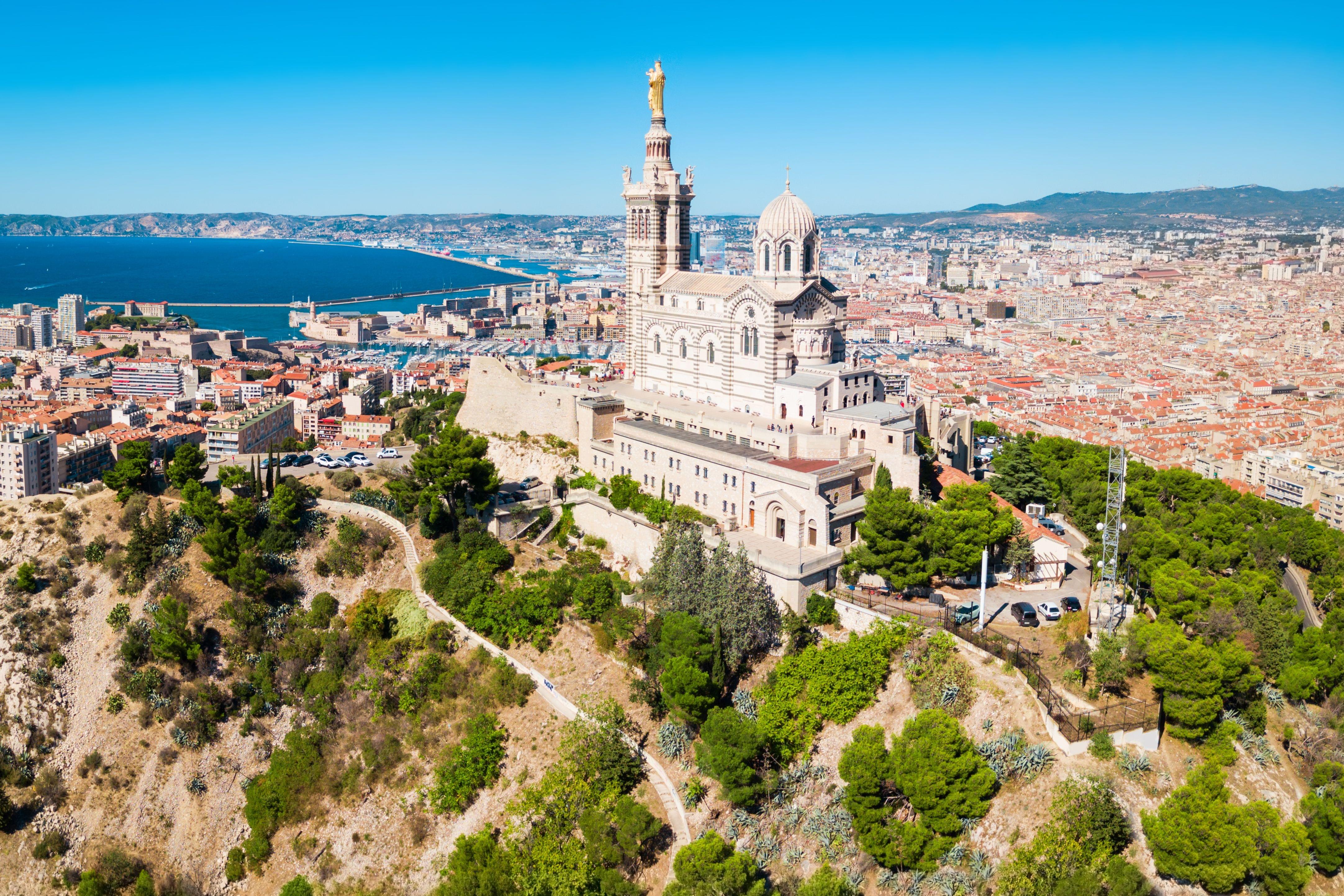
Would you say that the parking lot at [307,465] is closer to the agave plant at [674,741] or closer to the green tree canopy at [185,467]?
the green tree canopy at [185,467]

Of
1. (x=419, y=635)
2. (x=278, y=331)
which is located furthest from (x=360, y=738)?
(x=278, y=331)

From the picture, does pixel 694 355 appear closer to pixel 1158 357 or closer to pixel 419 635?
pixel 419 635

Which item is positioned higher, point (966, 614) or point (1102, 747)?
point (966, 614)

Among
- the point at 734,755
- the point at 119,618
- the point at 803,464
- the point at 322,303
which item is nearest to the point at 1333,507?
the point at 803,464

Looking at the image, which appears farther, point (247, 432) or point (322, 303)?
point (322, 303)

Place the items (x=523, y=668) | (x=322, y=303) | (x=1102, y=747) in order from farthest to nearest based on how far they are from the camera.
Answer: (x=322, y=303)
(x=523, y=668)
(x=1102, y=747)

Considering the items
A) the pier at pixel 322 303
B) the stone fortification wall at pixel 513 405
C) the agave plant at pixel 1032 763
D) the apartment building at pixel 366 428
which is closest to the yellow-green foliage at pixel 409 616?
the stone fortification wall at pixel 513 405

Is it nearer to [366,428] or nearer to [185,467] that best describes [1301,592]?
[185,467]
